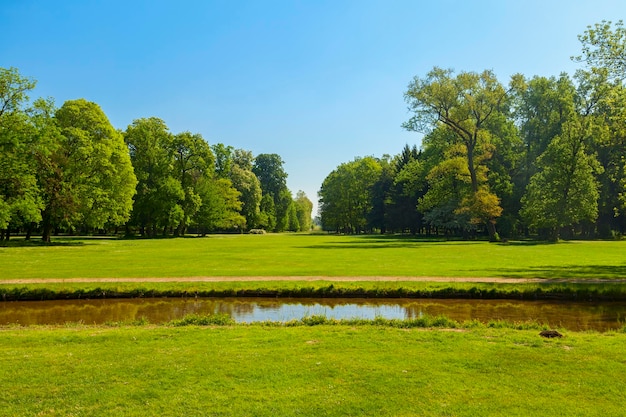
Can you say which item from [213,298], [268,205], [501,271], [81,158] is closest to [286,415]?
[213,298]

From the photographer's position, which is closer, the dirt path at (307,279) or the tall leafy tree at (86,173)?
the dirt path at (307,279)

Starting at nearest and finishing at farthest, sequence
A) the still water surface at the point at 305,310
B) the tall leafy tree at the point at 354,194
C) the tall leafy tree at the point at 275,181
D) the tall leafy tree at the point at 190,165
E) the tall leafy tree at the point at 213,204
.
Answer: the still water surface at the point at 305,310, the tall leafy tree at the point at 190,165, the tall leafy tree at the point at 213,204, the tall leafy tree at the point at 354,194, the tall leafy tree at the point at 275,181

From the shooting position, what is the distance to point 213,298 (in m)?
18.7

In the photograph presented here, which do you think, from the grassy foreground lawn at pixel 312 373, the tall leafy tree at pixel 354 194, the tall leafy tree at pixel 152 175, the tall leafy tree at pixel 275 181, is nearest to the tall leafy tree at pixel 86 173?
the tall leafy tree at pixel 152 175

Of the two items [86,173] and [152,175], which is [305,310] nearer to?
[86,173]

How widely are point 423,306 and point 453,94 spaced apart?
45.7 meters

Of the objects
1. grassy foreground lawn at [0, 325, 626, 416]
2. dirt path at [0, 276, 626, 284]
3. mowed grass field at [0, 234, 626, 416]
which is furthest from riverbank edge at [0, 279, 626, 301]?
grassy foreground lawn at [0, 325, 626, 416]

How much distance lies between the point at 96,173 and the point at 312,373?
54.0 m

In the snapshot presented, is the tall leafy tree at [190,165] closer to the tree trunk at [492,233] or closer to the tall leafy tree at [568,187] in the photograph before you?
the tree trunk at [492,233]

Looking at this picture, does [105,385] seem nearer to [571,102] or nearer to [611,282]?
[611,282]

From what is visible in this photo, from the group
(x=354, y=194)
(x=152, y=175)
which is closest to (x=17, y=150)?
(x=152, y=175)

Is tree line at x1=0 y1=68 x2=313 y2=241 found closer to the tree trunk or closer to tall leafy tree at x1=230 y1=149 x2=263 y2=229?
tall leafy tree at x1=230 y1=149 x2=263 y2=229

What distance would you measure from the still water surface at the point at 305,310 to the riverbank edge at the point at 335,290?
0.44m

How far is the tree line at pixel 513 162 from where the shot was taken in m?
57.0
